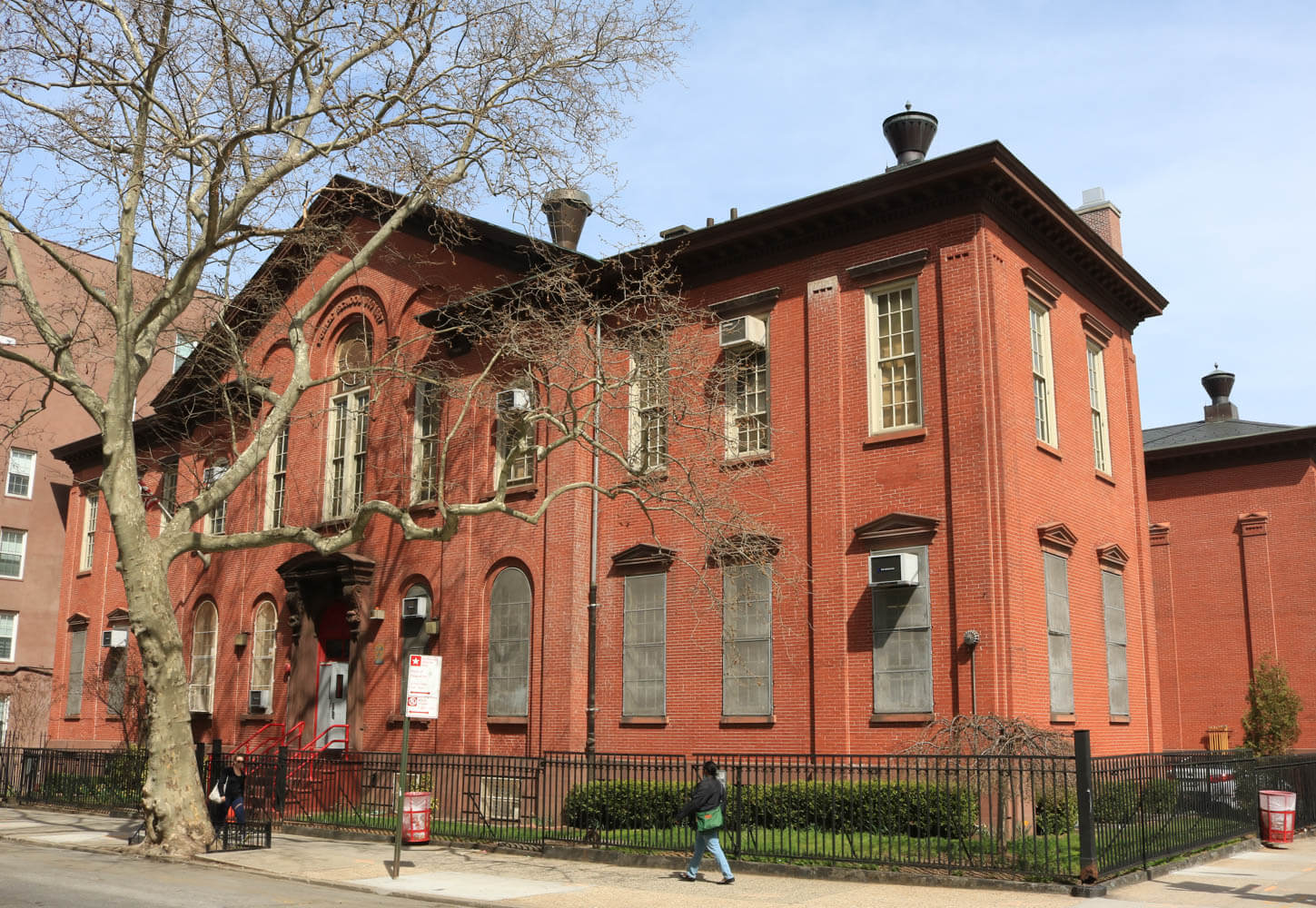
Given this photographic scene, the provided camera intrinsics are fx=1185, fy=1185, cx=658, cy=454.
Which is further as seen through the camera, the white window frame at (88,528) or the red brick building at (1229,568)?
the white window frame at (88,528)

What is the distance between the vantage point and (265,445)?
19062 millimetres

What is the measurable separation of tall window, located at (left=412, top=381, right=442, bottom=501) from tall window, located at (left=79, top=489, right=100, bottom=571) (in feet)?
53.9

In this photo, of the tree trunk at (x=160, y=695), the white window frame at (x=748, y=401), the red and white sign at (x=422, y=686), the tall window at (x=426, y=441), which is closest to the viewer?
the red and white sign at (x=422, y=686)

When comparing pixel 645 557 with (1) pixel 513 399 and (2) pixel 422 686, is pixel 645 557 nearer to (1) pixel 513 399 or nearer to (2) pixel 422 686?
(1) pixel 513 399

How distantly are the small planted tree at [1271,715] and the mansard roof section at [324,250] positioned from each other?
62.3ft

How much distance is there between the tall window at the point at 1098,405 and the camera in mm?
23219

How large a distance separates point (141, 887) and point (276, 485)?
16811mm

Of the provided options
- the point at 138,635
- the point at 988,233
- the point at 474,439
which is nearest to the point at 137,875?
the point at 138,635

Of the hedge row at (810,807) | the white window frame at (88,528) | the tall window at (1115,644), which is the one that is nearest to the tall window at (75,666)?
the white window frame at (88,528)

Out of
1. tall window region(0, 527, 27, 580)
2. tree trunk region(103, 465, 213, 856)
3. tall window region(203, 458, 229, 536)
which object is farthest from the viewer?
tall window region(0, 527, 27, 580)

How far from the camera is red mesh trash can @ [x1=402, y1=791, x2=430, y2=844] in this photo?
18.7 m

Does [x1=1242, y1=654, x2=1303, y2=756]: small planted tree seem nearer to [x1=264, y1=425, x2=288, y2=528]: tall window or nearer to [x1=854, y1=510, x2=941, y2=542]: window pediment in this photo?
[x1=854, y1=510, x2=941, y2=542]: window pediment

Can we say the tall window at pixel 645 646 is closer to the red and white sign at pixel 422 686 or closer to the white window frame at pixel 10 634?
the red and white sign at pixel 422 686

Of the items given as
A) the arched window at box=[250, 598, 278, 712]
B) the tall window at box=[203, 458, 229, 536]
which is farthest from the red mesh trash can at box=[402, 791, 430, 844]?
the tall window at box=[203, 458, 229, 536]
